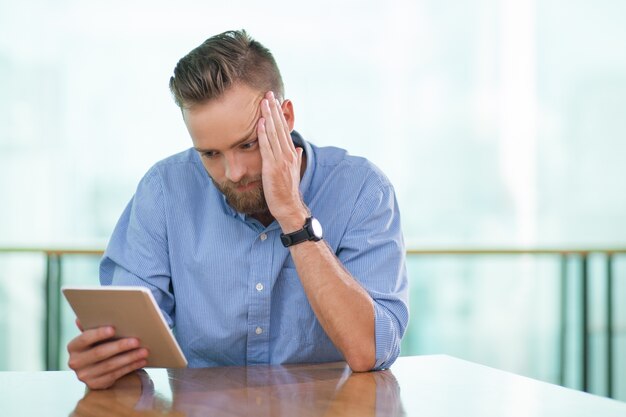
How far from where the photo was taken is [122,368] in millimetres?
1521

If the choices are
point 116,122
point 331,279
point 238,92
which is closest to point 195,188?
point 238,92

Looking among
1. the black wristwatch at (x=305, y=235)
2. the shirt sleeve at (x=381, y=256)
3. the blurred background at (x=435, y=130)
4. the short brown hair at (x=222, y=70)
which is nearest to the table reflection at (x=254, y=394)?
the shirt sleeve at (x=381, y=256)

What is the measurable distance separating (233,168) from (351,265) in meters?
0.32

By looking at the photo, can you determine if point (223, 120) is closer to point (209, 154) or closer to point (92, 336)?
point (209, 154)

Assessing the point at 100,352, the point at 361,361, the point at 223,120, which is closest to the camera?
the point at 100,352

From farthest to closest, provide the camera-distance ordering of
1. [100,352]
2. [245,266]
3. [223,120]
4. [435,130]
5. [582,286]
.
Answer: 1. [435,130]
2. [582,286]
3. [245,266]
4. [223,120]
5. [100,352]

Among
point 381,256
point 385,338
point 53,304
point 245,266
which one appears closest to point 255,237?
point 245,266

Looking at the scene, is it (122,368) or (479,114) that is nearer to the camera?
(122,368)

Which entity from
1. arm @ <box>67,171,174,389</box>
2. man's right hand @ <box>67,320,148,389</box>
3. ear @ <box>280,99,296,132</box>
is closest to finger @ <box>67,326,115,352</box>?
man's right hand @ <box>67,320,148,389</box>

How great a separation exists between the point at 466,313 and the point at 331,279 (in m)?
2.31

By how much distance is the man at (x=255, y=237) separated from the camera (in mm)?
1729

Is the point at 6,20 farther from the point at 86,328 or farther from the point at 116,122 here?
the point at 86,328

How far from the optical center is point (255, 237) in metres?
1.85

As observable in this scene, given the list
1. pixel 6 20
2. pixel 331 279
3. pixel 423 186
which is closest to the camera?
pixel 331 279
